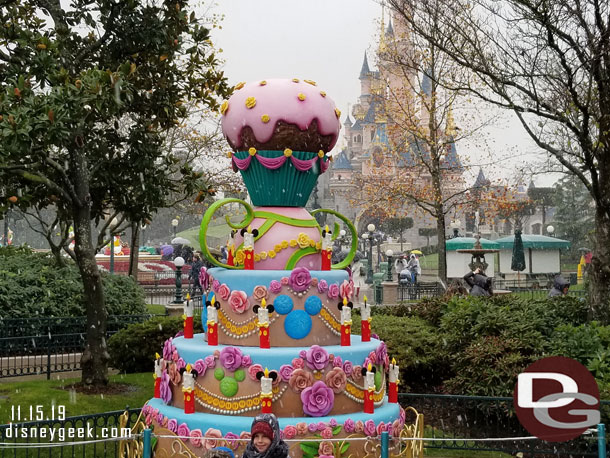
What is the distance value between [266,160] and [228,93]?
654 cm

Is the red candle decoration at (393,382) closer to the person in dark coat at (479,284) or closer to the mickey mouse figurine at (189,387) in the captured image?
the mickey mouse figurine at (189,387)

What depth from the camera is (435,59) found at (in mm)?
25891

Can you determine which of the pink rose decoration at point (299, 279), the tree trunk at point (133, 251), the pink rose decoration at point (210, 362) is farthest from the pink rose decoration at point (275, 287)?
the tree trunk at point (133, 251)

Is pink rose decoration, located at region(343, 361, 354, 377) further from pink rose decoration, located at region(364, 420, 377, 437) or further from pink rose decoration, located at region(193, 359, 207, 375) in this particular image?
pink rose decoration, located at region(193, 359, 207, 375)

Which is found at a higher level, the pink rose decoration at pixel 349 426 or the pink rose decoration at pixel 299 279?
the pink rose decoration at pixel 299 279

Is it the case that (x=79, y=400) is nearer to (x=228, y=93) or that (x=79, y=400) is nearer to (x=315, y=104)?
(x=228, y=93)

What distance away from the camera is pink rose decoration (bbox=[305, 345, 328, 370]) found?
7.02 meters

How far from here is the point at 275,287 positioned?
735 centimetres

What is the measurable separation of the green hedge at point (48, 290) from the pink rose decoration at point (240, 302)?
11.6 m

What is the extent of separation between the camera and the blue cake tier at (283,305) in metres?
7.36

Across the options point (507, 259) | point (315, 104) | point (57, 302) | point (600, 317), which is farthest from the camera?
point (507, 259)

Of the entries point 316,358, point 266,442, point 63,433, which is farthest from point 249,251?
point 63,433

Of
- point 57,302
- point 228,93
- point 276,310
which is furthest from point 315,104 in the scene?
point 57,302

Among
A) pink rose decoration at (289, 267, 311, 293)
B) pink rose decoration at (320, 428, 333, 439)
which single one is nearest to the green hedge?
pink rose decoration at (289, 267, 311, 293)
